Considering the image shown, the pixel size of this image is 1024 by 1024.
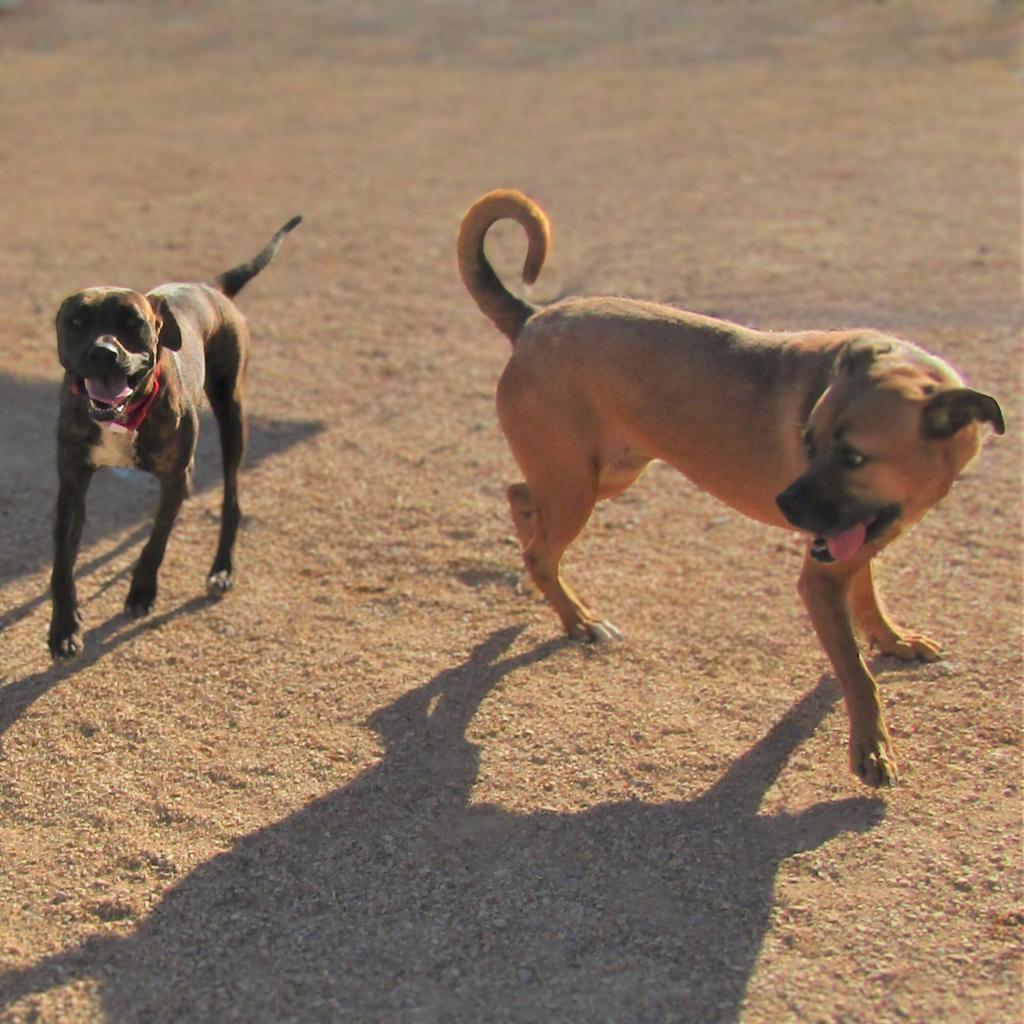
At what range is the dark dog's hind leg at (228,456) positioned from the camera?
597 cm

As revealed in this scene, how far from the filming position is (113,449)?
524 cm

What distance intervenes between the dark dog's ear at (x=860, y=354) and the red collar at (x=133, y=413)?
2.53 m

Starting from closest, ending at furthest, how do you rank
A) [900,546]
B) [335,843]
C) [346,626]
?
[335,843], [346,626], [900,546]

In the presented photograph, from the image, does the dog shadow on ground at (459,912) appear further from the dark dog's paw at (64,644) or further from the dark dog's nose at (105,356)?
the dark dog's nose at (105,356)

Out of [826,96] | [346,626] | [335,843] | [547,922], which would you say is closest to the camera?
[547,922]

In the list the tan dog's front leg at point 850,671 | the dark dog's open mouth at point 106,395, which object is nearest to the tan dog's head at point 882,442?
the tan dog's front leg at point 850,671

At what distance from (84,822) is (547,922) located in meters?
1.53

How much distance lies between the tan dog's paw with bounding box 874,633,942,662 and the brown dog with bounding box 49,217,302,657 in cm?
274

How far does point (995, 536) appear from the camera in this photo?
6.24 meters

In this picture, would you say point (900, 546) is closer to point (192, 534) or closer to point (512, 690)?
point (512, 690)

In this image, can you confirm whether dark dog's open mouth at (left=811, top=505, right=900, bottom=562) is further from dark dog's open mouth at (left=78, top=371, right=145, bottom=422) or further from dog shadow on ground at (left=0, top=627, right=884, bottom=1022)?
dark dog's open mouth at (left=78, top=371, right=145, bottom=422)

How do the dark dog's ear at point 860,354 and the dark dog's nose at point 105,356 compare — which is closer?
the dark dog's ear at point 860,354

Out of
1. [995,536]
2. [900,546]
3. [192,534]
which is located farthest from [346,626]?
[995,536]

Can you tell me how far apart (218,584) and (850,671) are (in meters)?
2.72
